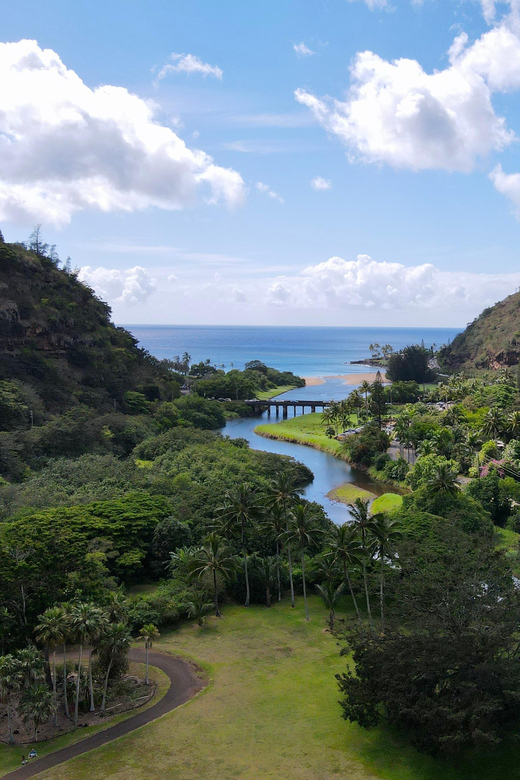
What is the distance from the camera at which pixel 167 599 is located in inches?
1491

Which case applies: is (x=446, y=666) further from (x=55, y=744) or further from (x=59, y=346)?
(x=59, y=346)

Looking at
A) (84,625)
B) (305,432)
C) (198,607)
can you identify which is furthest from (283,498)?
(305,432)

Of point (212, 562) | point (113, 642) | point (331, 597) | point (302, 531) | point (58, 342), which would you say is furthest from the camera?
point (58, 342)

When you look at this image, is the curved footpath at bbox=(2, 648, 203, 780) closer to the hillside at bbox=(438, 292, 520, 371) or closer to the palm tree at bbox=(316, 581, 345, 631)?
the palm tree at bbox=(316, 581, 345, 631)

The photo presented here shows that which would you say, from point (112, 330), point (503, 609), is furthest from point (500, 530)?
point (112, 330)

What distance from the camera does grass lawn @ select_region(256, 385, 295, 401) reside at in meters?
157

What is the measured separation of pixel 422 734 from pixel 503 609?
235 inches

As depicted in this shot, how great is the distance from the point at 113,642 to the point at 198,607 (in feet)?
36.5

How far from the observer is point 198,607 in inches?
1479

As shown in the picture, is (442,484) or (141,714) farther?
(442,484)

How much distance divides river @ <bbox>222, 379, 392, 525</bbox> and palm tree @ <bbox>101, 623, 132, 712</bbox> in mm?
22804

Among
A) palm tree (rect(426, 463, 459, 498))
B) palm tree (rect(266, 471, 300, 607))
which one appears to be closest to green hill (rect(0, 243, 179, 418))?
palm tree (rect(266, 471, 300, 607))

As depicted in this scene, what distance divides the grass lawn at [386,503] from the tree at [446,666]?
33023mm

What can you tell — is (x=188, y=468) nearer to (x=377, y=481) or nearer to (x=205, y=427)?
(x=377, y=481)
